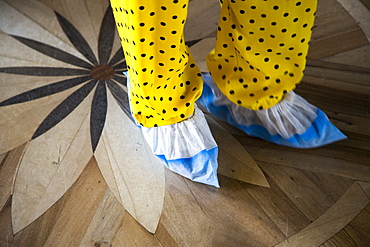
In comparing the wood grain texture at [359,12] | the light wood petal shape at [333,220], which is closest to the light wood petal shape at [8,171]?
the light wood petal shape at [333,220]

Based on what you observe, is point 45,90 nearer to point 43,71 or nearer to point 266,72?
point 43,71

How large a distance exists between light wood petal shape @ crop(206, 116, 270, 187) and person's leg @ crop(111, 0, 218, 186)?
0.05 meters

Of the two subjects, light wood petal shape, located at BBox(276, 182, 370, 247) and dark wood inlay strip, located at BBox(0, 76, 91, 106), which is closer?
light wood petal shape, located at BBox(276, 182, 370, 247)

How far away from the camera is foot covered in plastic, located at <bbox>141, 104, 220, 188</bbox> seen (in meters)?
0.94

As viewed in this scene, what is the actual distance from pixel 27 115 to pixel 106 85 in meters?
0.22

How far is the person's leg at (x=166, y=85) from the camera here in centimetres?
70

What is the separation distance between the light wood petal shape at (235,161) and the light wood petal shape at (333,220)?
138mm

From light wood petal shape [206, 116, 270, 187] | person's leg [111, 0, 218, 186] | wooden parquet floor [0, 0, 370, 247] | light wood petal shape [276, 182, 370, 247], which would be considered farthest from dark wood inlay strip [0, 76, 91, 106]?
light wood petal shape [276, 182, 370, 247]

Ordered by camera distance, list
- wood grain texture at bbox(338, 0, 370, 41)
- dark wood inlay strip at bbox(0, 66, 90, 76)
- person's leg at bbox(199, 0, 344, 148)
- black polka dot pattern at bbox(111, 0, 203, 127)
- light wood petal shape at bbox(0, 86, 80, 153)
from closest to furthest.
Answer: black polka dot pattern at bbox(111, 0, 203, 127), person's leg at bbox(199, 0, 344, 148), light wood petal shape at bbox(0, 86, 80, 153), dark wood inlay strip at bbox(0, 66, 90, 76), wood grain texture at bbox(338, 0, 370, 41)

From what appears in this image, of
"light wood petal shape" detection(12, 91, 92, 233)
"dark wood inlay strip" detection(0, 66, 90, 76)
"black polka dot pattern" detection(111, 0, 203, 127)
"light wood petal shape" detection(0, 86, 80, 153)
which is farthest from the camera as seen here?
"dark wood inlay strip" detection(0, 66, 90, 76)

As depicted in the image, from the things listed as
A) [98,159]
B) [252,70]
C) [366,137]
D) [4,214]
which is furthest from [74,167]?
[366,137]

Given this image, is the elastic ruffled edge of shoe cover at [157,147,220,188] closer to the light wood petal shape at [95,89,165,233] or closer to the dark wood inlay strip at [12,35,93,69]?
the light wood petal shape at [95,89,165,233]

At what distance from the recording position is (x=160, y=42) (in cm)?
75

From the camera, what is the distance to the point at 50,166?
38.4 inches
